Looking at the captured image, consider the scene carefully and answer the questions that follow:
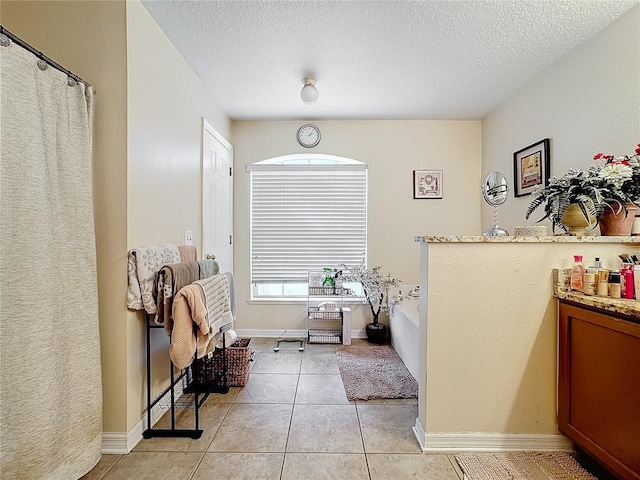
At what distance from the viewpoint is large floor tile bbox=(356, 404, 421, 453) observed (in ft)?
5.60

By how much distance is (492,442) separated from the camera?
5.49 ft

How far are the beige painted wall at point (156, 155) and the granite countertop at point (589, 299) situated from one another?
2288 mm

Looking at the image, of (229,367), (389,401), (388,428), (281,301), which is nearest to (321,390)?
(389,401)

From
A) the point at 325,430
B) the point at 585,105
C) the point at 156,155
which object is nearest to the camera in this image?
the point at 325,430

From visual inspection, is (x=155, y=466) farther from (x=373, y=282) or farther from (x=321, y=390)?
(x=373, y=282)

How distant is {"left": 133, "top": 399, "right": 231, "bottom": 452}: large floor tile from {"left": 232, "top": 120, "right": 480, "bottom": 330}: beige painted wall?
1610 mm

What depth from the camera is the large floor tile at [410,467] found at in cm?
150

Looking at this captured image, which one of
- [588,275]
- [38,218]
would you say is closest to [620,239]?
[588,275]

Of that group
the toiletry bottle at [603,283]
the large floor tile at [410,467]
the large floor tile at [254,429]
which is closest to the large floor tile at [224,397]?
the large floor tile at [254,429]

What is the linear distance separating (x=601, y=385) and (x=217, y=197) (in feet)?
10.0

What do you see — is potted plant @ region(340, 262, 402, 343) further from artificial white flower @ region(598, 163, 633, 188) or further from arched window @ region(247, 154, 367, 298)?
artificial white flower @ region(598, 163, 633, 188)

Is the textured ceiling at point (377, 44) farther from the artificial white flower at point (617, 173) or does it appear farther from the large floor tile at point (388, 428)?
the large floor tile at point (388, 428)

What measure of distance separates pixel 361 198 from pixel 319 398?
221 centimetres

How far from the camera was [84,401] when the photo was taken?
1482 millimetres
